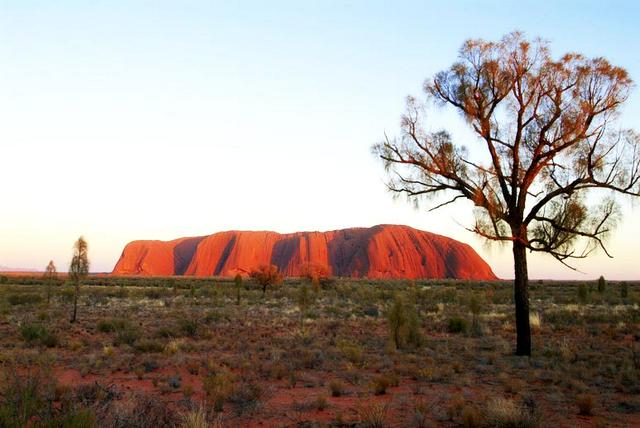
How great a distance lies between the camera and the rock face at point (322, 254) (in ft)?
399

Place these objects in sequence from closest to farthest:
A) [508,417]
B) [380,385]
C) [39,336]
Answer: [508,417]
[380,385]
[39,336]

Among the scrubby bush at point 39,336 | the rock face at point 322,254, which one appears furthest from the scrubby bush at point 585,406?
the rock face at point 322,254

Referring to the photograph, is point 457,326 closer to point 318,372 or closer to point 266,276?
point 318,372

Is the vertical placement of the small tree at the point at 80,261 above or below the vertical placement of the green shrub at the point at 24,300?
above

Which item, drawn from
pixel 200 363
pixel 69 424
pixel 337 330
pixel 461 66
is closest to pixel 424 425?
pixel 69 424

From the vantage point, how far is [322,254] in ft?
427

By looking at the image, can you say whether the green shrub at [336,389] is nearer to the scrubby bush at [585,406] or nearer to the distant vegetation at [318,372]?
the distant vegetation at [318,372]

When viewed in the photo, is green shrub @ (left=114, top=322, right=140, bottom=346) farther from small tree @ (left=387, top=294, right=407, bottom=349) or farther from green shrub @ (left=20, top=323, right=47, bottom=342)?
small tree @ (left=387, top=294, right=407, bottom=349)

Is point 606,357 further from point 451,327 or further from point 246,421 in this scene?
point 246,421

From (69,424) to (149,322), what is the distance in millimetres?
17947

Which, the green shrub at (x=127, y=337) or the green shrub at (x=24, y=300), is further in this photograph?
the green shrub at (x=24, y=300)

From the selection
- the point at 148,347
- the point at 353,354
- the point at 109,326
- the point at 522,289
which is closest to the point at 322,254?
the point at 109,326

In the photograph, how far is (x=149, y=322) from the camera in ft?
72.1

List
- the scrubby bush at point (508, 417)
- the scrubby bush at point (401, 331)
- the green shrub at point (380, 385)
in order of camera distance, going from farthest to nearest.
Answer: the scrubby bush at point (401, 331) < the green shrub at point (380, 385) < the scrubby bush at point (508, 417)
